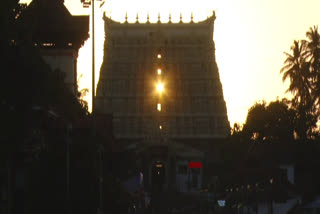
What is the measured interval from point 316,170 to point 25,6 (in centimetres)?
5999

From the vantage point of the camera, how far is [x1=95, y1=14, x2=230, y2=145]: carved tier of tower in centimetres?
17588

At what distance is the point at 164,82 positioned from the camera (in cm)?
18062

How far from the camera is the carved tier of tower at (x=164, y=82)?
176 metres

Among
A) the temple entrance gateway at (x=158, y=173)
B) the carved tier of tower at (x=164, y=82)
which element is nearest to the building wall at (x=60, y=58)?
the temple entrance gateway at (x=158, y=173)

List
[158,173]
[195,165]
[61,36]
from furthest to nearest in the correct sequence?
[158,173], [195,165], [61,36]

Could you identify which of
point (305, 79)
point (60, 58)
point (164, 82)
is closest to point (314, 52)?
point (305, 79)

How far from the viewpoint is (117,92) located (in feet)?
580

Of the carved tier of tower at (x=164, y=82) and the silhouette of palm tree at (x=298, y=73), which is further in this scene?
the carved tier of tower at (x=164, y=82)

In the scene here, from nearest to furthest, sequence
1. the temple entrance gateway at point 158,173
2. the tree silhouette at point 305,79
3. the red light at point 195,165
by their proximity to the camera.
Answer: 1. the tree silhouette at point 305,79
2. the red light at point 195,165
3. the temple entrance gateway at point 158,173

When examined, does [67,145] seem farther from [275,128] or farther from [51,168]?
[275,128]

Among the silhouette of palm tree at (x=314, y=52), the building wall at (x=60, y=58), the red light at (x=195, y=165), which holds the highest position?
the silhouette of palm tree at (x=314, y=52)

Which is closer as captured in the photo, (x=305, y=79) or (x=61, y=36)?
(x=61, y=36)

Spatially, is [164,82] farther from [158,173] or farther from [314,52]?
[314,52]

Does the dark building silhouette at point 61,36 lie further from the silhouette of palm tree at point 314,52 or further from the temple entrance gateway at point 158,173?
the temple entrance gateway at point 158,173
